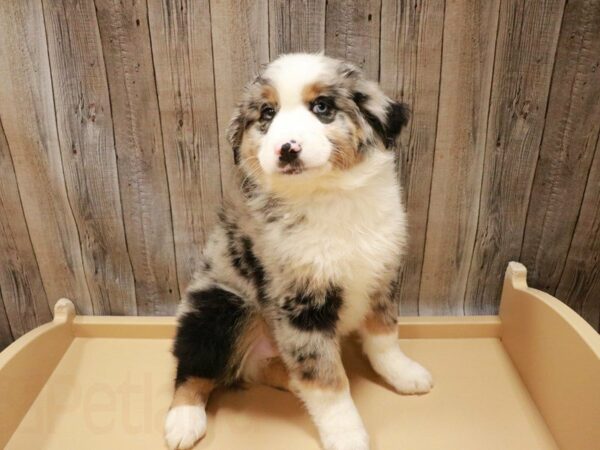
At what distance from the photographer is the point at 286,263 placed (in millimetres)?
1387

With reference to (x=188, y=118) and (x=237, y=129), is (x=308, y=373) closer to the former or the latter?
(x=237, y=129)

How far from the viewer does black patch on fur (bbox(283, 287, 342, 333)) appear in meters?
1.40

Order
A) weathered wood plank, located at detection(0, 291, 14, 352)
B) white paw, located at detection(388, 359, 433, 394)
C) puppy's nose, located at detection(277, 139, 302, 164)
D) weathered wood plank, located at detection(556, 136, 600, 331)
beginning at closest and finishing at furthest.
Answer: puppy's nose, located at detection(277, 139, 302, 164) < white paw, located at detection(388, 359, 433, 394) < weathered wood plank, located at detection(556, 136, 600, 331) < weathered wood plank, located at detection(0, 291, 14, 352)

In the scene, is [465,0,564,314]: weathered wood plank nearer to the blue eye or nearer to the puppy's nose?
the blue eye

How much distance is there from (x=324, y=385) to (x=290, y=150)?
66cm

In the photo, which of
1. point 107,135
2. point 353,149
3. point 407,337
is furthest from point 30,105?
point 407,337

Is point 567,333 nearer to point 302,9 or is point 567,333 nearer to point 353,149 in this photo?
point 353,149

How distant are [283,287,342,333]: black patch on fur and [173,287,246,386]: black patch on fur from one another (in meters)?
0.21

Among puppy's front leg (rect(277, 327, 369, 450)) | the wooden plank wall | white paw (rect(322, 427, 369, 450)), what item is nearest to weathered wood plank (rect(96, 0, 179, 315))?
the wooden plank wall

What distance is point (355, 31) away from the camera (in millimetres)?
1591

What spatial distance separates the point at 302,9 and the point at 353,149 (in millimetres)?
545

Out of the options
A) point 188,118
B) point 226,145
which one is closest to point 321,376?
point 226,145

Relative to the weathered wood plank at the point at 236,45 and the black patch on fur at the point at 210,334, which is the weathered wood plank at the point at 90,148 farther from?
the black patch on fur at the point at 210,334

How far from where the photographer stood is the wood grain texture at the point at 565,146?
5.15ft
